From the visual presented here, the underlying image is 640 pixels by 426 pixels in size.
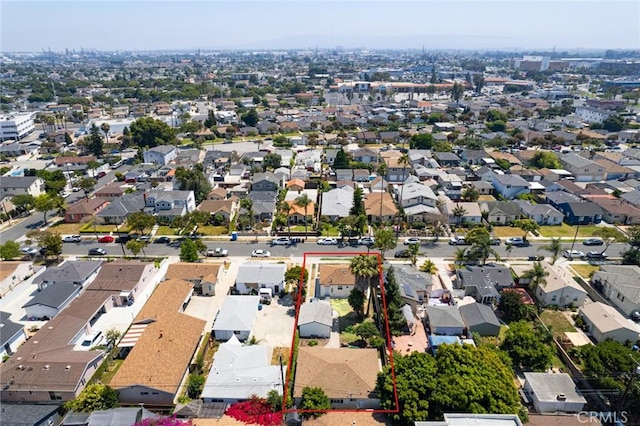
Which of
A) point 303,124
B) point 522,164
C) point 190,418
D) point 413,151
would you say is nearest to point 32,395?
point 190,418

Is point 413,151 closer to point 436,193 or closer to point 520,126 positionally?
point 436,193

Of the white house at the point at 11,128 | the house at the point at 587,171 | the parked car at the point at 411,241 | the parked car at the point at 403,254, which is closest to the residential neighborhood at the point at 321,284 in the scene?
the house at the point at 587,171

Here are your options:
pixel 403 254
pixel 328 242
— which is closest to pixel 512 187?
pixel 403 254

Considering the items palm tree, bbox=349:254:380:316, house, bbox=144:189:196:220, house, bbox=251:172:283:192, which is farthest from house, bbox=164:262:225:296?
house, bbox=251:172:283:192

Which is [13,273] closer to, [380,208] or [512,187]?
[380,208]

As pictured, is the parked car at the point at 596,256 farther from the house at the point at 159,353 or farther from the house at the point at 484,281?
the house at the point at 159,353

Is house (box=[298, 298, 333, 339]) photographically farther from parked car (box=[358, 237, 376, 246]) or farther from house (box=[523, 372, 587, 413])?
parked car (box=[358, 237, 376, 246])
